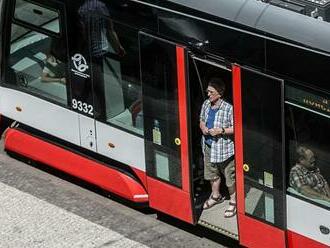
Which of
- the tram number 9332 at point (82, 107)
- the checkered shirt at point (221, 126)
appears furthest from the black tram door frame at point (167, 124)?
the tram number 9332 at point (82, 107)

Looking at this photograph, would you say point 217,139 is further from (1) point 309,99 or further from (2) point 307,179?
(1) point 309,99

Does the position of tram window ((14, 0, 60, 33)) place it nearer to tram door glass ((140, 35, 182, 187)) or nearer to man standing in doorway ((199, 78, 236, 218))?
tram door glass ((140, 35, 182, 187))

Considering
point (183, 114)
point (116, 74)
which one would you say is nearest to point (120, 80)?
point (116, 74)

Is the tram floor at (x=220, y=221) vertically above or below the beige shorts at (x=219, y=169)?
below

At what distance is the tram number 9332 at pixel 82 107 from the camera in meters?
10.8

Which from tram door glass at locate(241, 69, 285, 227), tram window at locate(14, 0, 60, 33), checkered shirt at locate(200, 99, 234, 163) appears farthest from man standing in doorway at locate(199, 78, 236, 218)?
tram window at locate(14, 0, 60, 33)

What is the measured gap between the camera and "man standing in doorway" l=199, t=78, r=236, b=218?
9.73m

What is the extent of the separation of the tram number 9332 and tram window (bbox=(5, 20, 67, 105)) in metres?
0.18

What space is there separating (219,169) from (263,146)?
1047 mm

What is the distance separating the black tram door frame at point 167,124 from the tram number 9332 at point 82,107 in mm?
856

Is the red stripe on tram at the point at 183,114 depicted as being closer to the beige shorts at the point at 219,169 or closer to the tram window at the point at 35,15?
the beige shorts at the point at 219,169

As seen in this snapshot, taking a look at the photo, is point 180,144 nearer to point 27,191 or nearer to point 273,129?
point 273,129

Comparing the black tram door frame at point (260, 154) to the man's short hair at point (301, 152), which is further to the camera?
the black tram door frame at point (260, 154)

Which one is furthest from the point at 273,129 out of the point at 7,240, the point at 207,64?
the point at 7,240
